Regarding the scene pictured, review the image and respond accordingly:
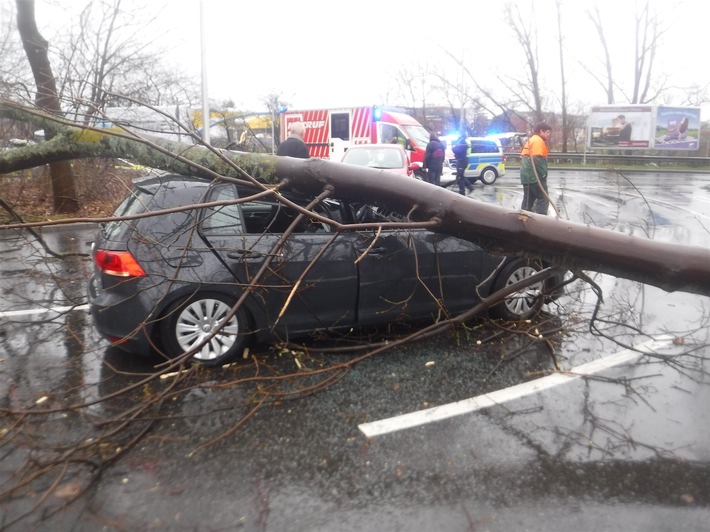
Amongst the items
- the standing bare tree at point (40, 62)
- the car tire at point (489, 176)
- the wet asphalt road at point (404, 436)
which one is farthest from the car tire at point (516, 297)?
the car tire at point (489, 176)

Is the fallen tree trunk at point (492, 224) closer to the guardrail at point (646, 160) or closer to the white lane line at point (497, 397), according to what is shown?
the white lane line at point (497, 397)

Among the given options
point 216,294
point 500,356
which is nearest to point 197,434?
point 216,294

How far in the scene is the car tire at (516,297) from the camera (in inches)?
206

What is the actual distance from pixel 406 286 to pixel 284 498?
2319 mm

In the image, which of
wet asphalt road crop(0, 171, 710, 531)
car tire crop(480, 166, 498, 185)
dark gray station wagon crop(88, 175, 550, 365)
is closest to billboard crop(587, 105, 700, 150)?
car tire crop(480, 166, 498, 185)

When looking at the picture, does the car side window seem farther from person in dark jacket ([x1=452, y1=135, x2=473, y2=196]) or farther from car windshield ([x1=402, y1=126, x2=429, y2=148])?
car windshield ([x1=402, y1=126, x2=429, y2=148])

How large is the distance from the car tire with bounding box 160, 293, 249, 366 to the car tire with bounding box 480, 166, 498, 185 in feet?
58.7

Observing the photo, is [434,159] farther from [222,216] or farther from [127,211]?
[127,211]

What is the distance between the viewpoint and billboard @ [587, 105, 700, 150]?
106 ft

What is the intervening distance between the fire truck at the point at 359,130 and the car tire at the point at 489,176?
9.37 feet

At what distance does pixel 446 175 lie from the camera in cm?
1842

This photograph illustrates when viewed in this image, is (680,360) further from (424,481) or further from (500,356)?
(424,481)

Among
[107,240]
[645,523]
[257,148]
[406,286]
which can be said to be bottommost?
[645,523]

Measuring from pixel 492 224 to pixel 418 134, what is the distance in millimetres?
15760
